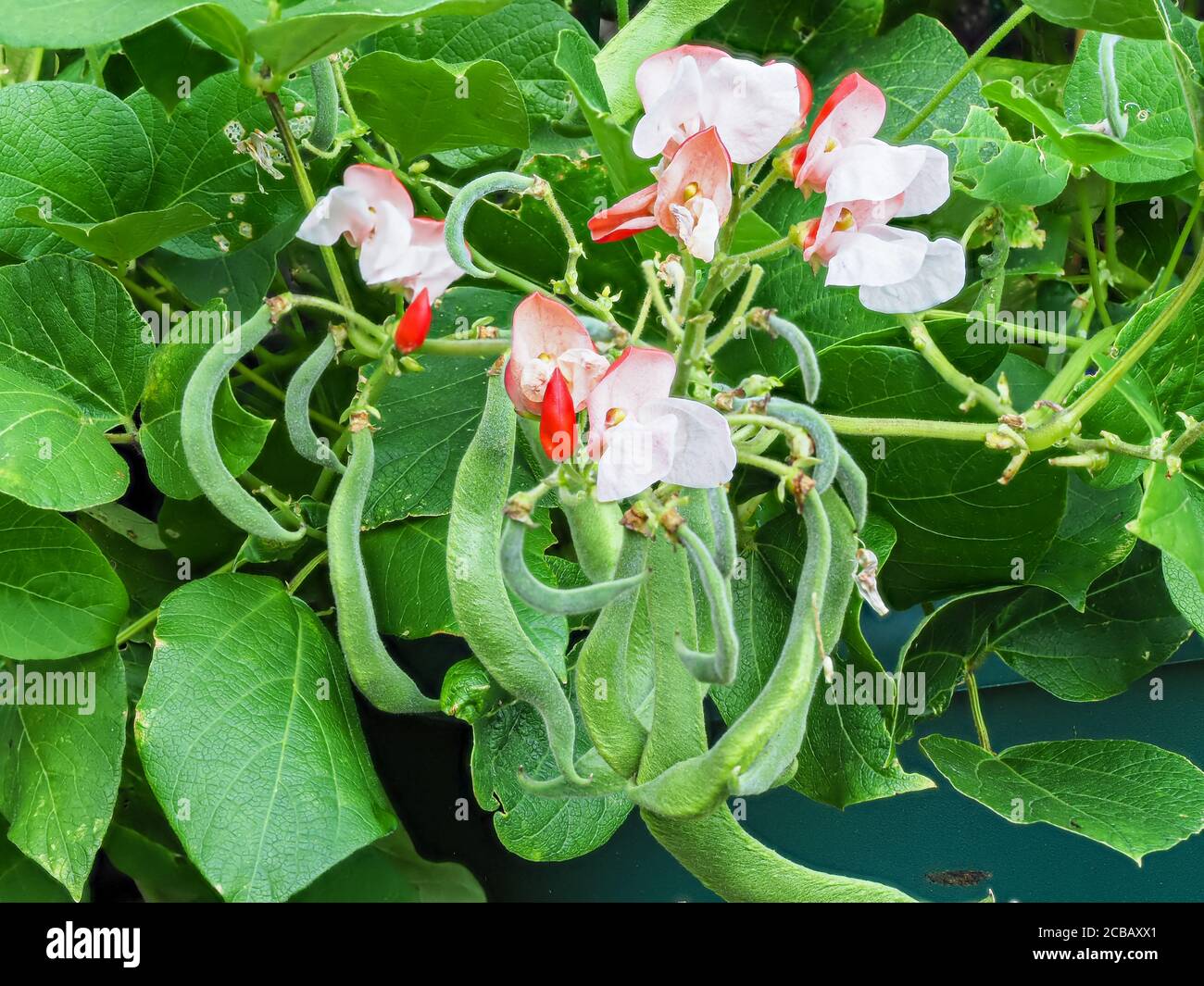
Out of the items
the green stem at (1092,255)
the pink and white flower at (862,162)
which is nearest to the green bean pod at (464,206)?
the pink and white flower at (862,162)

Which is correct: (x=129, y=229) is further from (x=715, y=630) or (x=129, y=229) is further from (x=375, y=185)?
(x=715, y=630)

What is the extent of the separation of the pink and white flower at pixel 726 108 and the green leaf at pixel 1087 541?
0.26 meters

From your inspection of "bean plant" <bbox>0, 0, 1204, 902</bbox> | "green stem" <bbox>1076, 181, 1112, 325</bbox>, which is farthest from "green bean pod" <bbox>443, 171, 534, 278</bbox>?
"green stem" <bbox>1076, 181, 1112, 325</bbox>

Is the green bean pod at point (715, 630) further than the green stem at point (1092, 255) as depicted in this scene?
No

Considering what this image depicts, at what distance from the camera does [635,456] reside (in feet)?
1.08

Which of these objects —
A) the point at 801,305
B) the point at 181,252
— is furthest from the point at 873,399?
the point at 181,252

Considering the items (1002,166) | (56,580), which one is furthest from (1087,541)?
(56,580)

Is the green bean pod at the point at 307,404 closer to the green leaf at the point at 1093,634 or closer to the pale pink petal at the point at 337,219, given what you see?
the pale pink petal at the point at 337,219

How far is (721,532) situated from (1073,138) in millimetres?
A: 205

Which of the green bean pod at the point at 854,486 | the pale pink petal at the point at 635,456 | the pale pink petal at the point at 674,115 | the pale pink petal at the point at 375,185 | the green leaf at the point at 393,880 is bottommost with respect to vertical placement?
the green leaf at the point at 393,880

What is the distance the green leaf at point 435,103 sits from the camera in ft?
1.61

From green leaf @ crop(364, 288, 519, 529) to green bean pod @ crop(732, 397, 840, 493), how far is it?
18 centimetres

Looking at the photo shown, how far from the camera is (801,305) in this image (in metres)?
0.54
